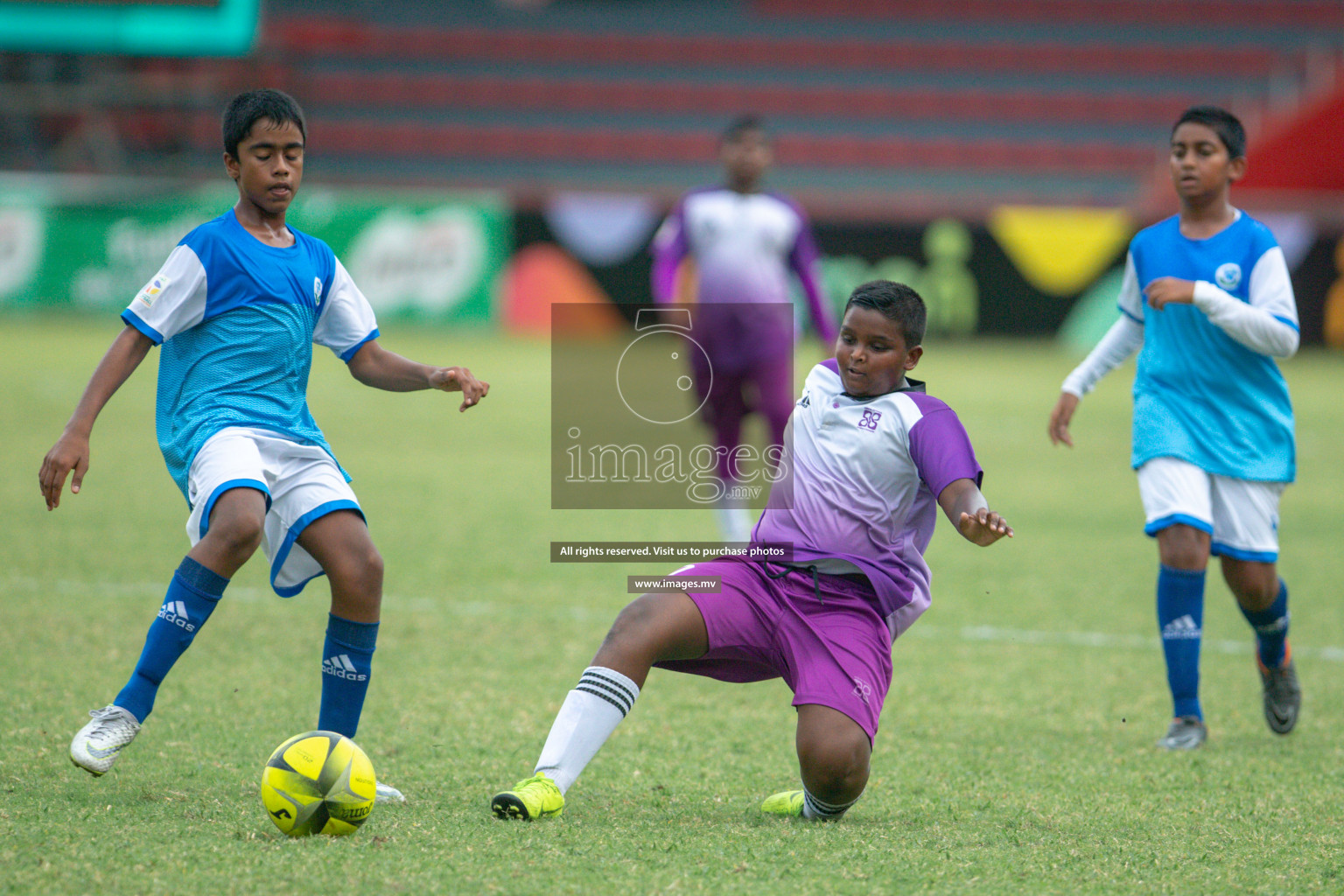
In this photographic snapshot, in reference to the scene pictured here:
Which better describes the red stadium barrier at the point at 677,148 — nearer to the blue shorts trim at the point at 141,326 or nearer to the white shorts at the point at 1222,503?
the white shorts at the point at 1222,503

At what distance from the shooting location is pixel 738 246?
24.8 ft

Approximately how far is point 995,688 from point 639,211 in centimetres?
1432

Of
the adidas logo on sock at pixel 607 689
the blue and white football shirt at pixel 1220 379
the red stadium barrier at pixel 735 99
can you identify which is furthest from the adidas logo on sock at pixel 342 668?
the red stadium barrier at pixel 735 99

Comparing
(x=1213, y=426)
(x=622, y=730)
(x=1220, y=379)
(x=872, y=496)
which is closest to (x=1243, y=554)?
(x=1213, y=426)

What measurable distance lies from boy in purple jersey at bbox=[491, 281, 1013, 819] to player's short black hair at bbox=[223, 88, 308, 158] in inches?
58.0

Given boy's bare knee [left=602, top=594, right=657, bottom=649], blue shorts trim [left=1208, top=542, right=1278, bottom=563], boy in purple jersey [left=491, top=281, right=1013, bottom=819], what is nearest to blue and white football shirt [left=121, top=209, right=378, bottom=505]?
boy's bare knee [left=602, top=594, right=657, bottom=649]

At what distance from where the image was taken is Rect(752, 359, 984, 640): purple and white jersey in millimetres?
3592

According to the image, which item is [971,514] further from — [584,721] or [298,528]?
[298,528]

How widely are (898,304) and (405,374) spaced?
4.23 ft

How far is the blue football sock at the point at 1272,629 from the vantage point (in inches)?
180

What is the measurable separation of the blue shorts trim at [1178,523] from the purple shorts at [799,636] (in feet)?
4.01

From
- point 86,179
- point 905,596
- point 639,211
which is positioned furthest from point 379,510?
point 86,179

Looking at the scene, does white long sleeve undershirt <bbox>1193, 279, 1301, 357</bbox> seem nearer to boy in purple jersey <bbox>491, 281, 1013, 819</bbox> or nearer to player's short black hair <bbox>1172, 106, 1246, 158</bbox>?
player's short black hair <bbox>1172, 106, 1246, 158</bbox>

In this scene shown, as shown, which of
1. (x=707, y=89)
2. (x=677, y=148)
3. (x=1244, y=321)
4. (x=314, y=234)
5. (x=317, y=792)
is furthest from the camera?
(x=707, y=89)
